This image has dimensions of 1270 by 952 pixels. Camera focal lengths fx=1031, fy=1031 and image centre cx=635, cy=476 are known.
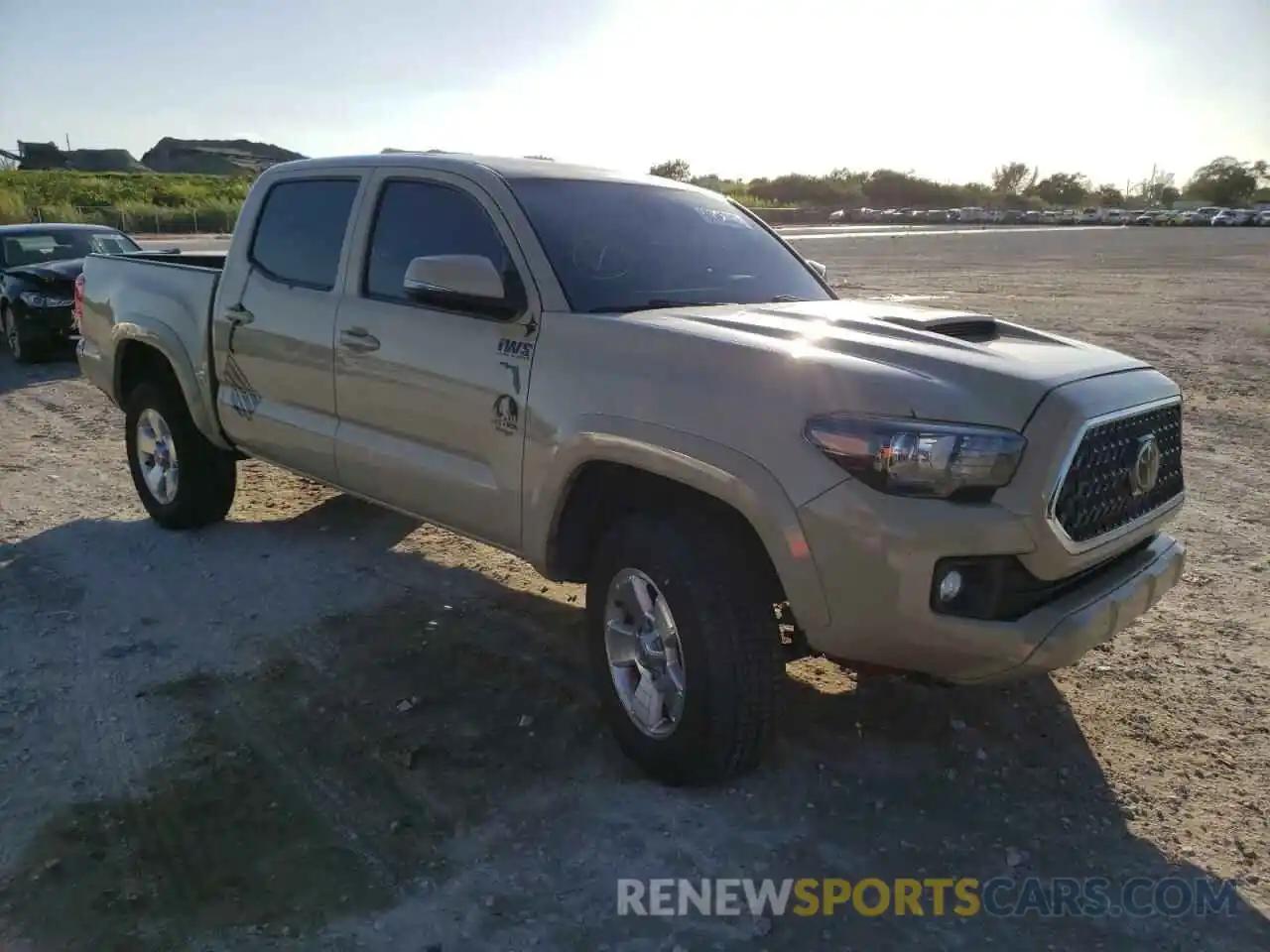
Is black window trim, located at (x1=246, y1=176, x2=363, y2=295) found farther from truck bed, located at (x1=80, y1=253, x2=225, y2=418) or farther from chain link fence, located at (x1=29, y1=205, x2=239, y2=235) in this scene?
chain link fence, located at (x1=29, y1=205, x2=239, y2=235)

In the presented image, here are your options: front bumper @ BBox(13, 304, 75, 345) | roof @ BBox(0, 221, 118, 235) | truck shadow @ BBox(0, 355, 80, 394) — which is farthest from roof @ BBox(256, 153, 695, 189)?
roof @ BBox(0, 221, 118, 235)

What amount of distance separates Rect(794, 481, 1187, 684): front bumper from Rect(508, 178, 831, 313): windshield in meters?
1.33

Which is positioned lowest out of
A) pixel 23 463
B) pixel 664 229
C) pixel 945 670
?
pixel 23 463

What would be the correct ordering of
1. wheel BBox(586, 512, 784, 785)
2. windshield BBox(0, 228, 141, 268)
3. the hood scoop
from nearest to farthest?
1. wheel BBox(586, 512, 784, 785)
2. the hood scoop
3. windshield BBox(0, 228, 141, 268)

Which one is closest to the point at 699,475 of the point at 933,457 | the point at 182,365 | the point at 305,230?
the point at 933,457

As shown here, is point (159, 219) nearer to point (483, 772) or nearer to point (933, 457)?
point (483, 772)

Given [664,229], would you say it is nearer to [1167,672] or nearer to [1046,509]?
[1046,509]

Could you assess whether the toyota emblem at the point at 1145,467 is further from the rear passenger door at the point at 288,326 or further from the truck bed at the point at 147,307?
the truck bed at the point at 147,307

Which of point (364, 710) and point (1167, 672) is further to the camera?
point (1167, 672)

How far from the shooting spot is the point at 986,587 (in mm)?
2811

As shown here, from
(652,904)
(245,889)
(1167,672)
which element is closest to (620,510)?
(652,904)

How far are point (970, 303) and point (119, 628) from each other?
15.9 metres

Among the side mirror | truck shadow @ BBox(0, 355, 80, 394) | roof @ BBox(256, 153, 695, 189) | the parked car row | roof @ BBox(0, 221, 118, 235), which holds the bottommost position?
truck shadow @ BBox(0, 355, 80, 394)

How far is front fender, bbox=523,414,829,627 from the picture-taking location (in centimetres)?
288
